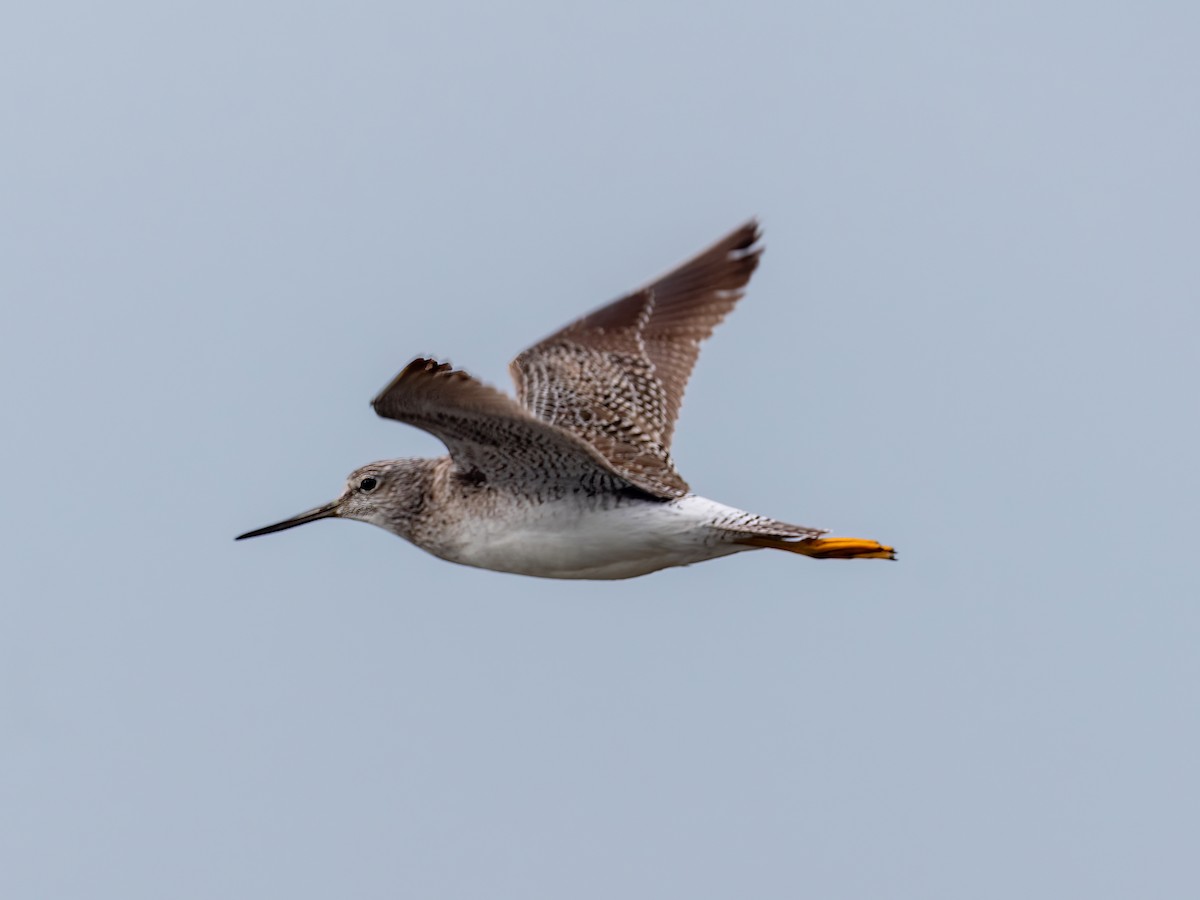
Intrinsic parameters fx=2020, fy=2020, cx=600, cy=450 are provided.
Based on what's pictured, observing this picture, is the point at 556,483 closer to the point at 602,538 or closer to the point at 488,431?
the point at 602,538

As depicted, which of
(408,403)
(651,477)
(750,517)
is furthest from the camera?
(651,477)

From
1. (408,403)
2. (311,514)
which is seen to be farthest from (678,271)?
(408,403)

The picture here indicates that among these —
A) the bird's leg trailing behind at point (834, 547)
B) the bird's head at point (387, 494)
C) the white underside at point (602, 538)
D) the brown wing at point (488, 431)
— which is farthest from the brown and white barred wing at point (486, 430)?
the bird's leg trailing behind at point (834, 547)

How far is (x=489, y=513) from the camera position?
12.4 metres

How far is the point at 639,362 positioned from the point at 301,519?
270 centimetres

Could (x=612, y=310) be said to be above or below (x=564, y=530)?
above

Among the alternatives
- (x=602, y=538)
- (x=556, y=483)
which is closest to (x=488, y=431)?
(x=556, y=483)

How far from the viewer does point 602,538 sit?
1216 centimetres

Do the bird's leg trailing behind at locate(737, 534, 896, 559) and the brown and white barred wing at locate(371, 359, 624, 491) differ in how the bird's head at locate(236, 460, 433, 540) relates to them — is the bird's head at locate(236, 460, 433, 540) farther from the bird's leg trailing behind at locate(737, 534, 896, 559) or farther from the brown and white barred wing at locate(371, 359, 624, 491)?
the bird's leg trailing behind at locate(737, 534, 896, 559)

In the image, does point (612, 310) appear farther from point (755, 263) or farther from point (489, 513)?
point (489, 513)

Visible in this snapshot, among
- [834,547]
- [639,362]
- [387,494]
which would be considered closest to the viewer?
[834,547]

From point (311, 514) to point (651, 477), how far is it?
2.57m

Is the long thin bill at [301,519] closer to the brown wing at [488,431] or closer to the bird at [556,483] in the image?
the bird at [556,483]

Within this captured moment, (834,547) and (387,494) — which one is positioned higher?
(387,494)
